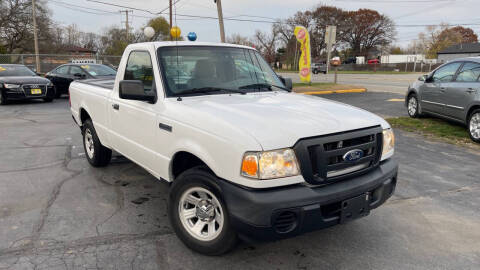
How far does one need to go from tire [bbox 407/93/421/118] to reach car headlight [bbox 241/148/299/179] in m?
8.07

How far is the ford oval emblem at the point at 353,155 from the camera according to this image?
2758mm

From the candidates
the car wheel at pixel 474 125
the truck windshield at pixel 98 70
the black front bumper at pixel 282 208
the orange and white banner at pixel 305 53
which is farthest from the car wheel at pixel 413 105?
the truck windshield at pixel 98 70

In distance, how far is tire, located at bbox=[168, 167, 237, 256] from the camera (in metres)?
2.74

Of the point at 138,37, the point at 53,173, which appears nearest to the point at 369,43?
the point at 138,37

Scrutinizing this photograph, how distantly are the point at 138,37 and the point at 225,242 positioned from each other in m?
65.2

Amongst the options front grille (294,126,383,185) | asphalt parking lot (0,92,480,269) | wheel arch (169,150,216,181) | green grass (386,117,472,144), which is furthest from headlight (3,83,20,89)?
front grille (294,126,383,185)

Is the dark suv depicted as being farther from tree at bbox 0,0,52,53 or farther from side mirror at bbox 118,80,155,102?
tree at bbox 0,0,52,53

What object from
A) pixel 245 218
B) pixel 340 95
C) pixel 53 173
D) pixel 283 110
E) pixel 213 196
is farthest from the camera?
pixel 340 95

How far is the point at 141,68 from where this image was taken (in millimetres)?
3947

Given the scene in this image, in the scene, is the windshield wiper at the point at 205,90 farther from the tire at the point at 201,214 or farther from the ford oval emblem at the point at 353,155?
the ford oval emblem at the point at 353,155

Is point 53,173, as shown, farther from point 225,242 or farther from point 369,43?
point 369,43

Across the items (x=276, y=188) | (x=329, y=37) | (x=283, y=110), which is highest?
(x=329, y=37)

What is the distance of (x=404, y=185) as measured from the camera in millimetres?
4785

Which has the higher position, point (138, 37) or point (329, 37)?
point (138, 37)
